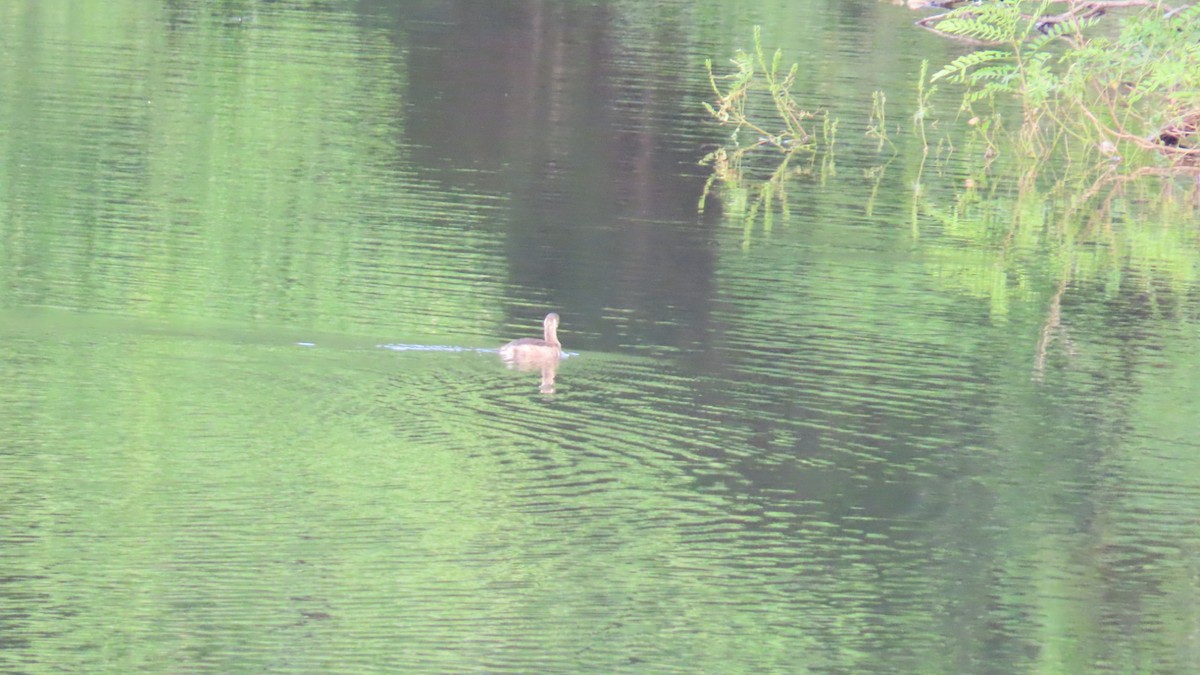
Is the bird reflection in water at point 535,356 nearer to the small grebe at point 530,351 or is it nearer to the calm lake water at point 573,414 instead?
the small grebe at point 530,351

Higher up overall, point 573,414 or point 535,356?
point 535,356

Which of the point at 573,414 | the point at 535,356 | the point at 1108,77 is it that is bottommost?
the point at 573,414

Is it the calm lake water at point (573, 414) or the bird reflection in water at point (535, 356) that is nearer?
the calm lake water at point (573, 414)

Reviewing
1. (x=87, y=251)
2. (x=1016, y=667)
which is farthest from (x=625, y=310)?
(x=1016, y=667)

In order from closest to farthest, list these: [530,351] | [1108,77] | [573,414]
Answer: [573,414], [530,351], [1108,77]

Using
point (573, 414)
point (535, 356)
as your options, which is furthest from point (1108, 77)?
point (573, 414)

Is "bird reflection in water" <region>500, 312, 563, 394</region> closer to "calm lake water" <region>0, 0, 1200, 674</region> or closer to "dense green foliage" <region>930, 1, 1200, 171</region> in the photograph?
"calm lake water" <region>0, 0, 1200, 674</region>

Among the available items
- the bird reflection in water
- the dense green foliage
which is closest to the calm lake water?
the bird reflection in water

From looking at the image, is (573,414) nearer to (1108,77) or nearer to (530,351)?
(530,351)

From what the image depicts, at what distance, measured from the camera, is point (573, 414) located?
476 inches

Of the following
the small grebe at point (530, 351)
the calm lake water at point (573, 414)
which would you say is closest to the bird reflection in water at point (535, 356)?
the small grebe at point (530, 351)

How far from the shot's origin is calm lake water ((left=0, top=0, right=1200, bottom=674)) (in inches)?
360

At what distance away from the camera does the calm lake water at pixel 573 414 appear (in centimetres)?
916

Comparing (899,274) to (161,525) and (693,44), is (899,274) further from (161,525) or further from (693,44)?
(693,44)
